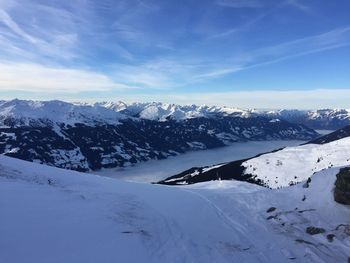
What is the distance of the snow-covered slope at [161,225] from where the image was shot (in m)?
15.5

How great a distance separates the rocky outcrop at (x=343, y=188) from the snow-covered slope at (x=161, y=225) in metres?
0.63

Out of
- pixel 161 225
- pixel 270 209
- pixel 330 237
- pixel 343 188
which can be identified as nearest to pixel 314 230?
pixel 330 237

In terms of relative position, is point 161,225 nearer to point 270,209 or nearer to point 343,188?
point 270,209

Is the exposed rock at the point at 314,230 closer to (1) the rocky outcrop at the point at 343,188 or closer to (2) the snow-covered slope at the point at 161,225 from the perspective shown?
(2) the snow-covered slope at the point at 161,225

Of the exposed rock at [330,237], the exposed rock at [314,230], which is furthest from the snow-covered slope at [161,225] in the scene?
the exposed rock at [314,230]

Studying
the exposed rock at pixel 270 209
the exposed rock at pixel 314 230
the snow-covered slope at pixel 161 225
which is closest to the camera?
the snow-covered slope at pixel 161 225

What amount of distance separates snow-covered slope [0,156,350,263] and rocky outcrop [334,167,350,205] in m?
0.63

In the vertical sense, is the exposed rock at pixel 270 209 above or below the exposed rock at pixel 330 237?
below

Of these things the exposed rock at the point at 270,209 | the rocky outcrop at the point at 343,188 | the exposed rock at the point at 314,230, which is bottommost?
the exposed rock at the point at 270,209

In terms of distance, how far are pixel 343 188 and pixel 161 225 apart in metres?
13.6

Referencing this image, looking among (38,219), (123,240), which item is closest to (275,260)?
(123,240)

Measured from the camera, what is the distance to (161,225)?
2234 centimetres

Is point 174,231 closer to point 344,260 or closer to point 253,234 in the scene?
point 253,234

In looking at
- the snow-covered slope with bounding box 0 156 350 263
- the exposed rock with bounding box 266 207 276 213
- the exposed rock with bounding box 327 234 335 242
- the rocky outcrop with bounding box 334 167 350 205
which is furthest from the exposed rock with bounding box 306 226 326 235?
the exposed rock with bounding box 266 207 276 213
